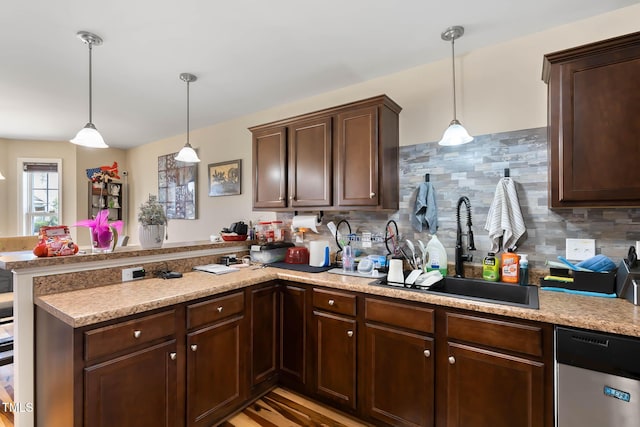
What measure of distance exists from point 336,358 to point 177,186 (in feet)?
11.8

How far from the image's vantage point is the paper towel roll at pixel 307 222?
2957 millimetres

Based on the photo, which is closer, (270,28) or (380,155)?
(270,28)

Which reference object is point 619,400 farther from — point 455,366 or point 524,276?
point 524,276

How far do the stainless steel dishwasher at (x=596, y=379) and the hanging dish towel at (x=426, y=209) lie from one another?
1.08 metres

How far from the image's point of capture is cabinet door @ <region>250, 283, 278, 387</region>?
221 cm

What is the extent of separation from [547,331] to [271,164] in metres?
2.33

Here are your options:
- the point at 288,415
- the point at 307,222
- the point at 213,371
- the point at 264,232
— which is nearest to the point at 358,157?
the point at 307,222

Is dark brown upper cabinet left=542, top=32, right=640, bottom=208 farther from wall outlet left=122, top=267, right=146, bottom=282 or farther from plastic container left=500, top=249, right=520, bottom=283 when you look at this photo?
wall outlet left=122, top=267, right=146, bottom=282

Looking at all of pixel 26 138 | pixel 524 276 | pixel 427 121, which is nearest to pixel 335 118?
pixel 427 121

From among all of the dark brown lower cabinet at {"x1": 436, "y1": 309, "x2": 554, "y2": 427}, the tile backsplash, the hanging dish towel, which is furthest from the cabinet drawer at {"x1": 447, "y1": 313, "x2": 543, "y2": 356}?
the hanging dish towel

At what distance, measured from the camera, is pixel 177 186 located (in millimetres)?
4582

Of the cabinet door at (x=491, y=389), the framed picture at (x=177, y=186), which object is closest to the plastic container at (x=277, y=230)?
the framed picture at (x=177, y=186)

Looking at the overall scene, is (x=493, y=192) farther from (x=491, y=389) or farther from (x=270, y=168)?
(x=270, y=168)

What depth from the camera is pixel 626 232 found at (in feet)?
5.87
